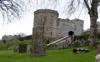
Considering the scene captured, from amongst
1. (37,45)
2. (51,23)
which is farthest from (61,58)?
(51,23)

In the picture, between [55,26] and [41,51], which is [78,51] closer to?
[41,51]

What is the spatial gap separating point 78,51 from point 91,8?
15.2 ft

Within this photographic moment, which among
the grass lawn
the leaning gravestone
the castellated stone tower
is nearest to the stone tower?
the castellated stone tower

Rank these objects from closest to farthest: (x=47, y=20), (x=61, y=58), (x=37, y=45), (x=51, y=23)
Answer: (x=61, y=58)
(x=37, y=45)
(x=47, y=20)
(x=51, y=23)

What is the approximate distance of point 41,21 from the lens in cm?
4522

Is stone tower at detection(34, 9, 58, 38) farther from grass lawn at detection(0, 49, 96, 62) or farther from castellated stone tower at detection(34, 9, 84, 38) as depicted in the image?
grass lawn at detection(0, 49, 96, 62)

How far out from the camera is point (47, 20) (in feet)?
154

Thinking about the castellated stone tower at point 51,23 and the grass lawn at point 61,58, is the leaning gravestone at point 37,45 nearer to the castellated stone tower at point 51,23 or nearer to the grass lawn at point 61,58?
the grass lawn at point 61,58

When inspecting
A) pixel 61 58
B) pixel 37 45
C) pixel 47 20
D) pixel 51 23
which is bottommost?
pixel 61 58

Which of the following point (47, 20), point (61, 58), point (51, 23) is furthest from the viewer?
point (51, 23)

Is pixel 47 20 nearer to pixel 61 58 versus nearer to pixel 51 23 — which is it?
pixel 51 23

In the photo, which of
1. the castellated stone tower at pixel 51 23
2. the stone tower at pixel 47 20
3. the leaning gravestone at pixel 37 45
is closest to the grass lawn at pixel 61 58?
the leaning gravestone at pixel 37 45

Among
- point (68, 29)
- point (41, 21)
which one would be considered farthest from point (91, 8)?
point (68, 29)

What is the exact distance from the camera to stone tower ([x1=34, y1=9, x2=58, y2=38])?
45.4 meters
